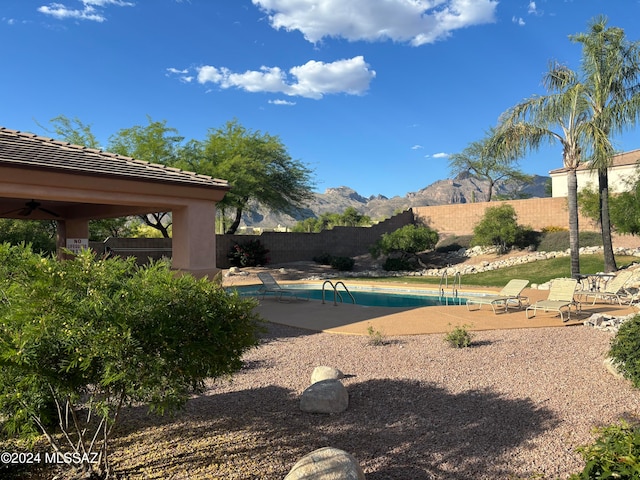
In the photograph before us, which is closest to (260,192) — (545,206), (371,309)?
(371,309)

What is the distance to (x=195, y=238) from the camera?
10688 millimetres

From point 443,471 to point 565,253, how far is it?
2571 centimetres

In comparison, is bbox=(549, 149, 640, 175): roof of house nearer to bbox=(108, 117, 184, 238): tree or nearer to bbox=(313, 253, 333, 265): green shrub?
bbox=(313, 253, 333, 265): green shrub

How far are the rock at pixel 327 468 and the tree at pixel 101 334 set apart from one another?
93 centimetres

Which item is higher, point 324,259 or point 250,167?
point 250,167

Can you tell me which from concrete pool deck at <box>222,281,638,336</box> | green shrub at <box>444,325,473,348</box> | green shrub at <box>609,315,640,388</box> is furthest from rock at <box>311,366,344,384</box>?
green shrub at <box>609,315,640,388</box>

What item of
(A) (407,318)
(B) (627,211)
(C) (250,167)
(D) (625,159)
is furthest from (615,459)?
(D) (625,159)

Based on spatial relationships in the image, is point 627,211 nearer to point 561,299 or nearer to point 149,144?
point 561,299

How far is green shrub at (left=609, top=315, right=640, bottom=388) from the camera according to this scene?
5.65 metres

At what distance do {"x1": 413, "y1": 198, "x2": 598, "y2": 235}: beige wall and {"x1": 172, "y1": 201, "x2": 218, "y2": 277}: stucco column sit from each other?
2596 cm

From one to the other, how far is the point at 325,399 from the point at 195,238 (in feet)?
20.3

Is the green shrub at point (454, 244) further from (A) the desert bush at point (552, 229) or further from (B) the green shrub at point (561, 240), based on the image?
(B) the green shrub at point (561, 240)

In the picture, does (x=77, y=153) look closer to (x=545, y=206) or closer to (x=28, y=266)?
(x=28, y=266)

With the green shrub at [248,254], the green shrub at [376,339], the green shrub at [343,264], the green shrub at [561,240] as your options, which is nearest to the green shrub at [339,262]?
the green shrub at [343,264]
